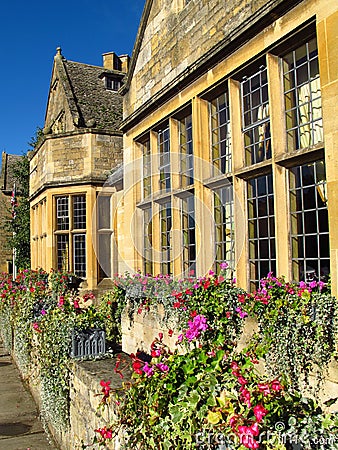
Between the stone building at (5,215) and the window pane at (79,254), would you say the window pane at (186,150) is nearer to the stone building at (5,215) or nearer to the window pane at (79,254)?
the window pane at (79,254)

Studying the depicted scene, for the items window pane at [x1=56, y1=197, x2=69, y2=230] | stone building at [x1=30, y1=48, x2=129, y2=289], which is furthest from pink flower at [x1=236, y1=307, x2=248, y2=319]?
window pane at [x1=56, y1=197, x2=69, y2=230]

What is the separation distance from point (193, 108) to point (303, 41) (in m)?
2.02

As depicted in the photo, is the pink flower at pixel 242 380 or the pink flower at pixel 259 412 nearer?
the pink flower at pixel 259 412

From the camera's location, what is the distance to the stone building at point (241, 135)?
4.25 meters

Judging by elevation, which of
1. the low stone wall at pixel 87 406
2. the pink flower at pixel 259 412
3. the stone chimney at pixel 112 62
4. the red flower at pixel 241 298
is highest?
the stone chimney at pixel 112 62

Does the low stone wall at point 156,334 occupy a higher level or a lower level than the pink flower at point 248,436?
lower

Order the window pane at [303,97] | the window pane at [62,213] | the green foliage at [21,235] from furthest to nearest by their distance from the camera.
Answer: the green foliage at [21,235], the window pane at [62,213], the window pane at [303,97]

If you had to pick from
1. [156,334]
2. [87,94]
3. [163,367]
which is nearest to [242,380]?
[163,367]

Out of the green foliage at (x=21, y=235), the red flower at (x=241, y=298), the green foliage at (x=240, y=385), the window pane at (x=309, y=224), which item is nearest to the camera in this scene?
the green foliage at (x=240, y=385)

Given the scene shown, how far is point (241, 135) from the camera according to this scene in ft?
17.4

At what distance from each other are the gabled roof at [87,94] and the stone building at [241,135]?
24.0ft

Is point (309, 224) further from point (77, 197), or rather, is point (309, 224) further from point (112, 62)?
point (112, 62)

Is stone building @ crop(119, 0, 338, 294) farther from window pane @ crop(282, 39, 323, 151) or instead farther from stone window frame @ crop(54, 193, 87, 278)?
stone window frame @ crop(54, 193, 87, 278)

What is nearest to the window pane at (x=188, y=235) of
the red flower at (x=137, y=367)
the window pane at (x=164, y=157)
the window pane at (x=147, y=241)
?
the window pane at (x=164, y=157)
